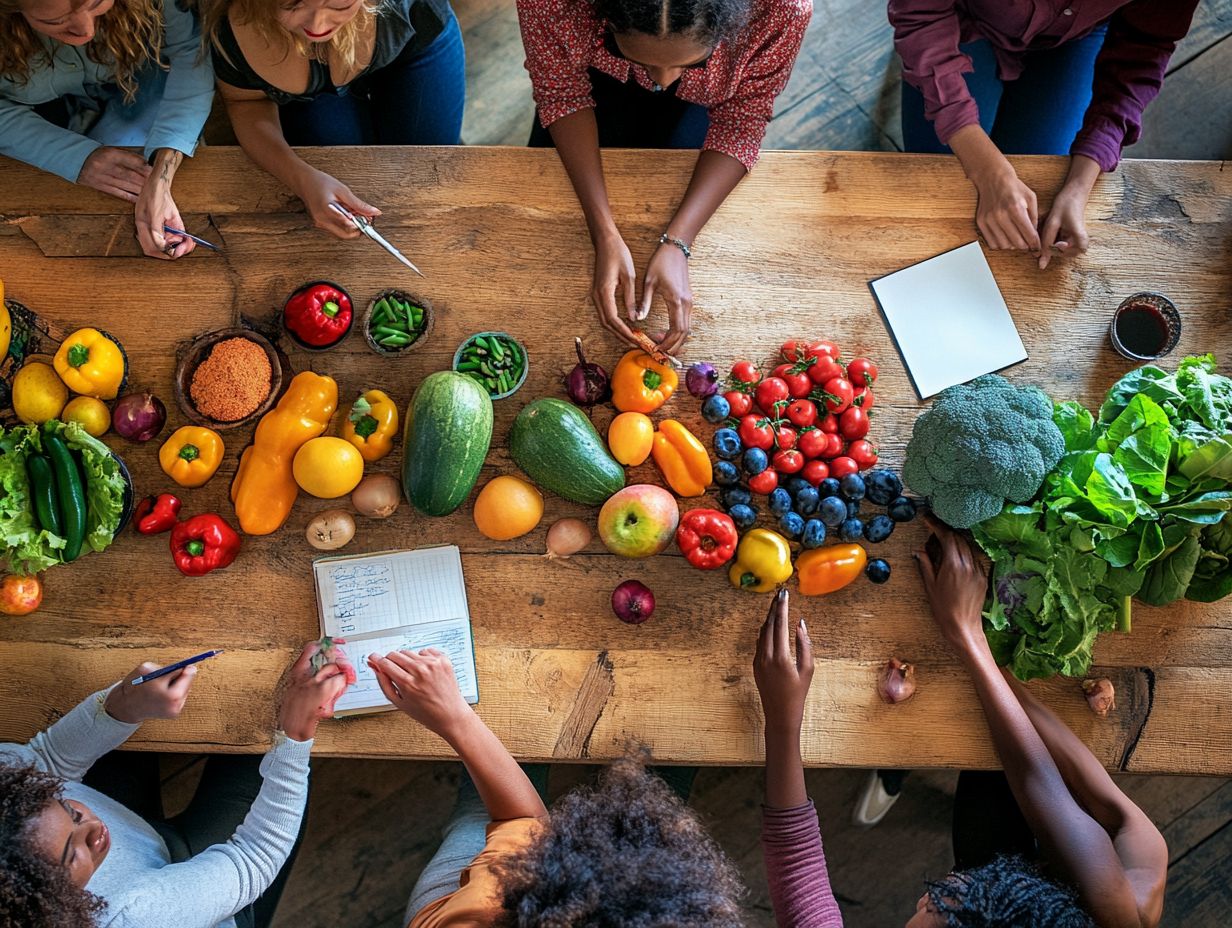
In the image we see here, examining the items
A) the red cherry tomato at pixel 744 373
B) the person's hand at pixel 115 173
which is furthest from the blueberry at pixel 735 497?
the person's hand at pixel 115 173

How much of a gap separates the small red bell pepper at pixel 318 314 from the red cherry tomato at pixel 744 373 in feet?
2.68

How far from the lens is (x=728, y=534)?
1620mm

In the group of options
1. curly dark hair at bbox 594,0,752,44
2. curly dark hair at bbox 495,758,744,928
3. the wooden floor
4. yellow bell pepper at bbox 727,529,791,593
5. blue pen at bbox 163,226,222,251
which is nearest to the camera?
curly dark hair at bbox 495,758,744,928

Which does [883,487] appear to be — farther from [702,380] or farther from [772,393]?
[702,380]

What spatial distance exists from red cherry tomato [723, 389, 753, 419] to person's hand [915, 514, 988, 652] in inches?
18.3

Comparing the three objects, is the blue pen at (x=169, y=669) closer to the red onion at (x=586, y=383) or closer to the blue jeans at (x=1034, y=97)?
the red onion at (x=586, y=383)

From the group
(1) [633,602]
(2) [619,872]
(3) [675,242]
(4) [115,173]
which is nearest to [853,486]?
(1) [633,602]

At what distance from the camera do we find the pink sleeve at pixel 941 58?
1801mm

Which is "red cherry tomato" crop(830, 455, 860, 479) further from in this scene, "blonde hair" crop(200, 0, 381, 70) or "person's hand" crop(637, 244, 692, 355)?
"blonde hair" crop(200, 0, 381, 70)

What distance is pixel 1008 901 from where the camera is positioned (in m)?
1.43

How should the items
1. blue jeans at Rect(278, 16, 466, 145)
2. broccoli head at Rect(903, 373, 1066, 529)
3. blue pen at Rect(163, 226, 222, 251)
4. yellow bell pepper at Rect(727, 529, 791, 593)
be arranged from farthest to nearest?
blue jeans at Rect(278, 16, 466, 145), blue pen at Rect(163, 226, 222, 251), yellow bell pepper at Rect(727, 529, 791, 593), broccoli head at Rect(903, 373, 1066, 529)

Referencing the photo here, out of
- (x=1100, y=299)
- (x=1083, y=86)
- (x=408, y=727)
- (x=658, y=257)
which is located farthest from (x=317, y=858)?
(x=1083, y=86)

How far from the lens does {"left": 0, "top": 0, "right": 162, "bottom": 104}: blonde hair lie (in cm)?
155

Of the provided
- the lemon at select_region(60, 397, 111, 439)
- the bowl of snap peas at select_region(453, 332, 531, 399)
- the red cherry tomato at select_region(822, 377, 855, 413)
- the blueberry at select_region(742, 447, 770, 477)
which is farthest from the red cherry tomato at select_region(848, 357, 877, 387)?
the lemon at select_region(60, 397, 111, 439)
